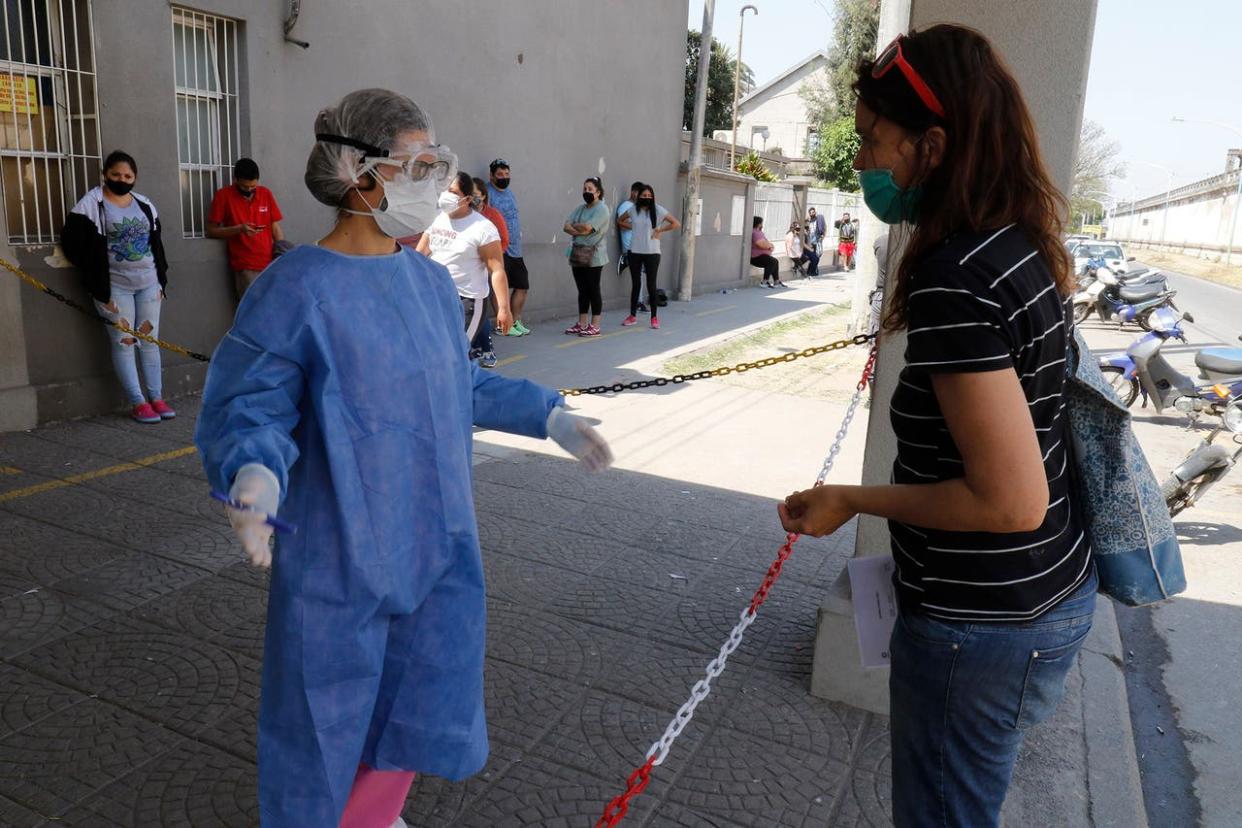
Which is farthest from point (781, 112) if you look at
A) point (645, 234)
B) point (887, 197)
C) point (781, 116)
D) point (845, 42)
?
point (887, 197)

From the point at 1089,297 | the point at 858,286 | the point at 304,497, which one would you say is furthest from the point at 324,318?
the point at 1089,297

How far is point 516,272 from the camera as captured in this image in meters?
11.4

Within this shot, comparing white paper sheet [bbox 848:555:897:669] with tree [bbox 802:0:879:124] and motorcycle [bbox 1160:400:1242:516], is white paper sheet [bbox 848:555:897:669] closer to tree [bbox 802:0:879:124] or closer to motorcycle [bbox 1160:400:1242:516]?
motorcycle [bbox 1160:400:1242:516]

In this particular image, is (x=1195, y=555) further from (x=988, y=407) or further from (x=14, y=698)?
(x=14, y=698)

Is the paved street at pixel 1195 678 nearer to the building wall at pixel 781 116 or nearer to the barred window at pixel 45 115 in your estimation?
the barred window at pixel 45 115

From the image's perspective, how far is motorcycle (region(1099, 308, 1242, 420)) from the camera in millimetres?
7531

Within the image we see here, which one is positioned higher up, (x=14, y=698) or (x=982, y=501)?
(x=982, y=501)

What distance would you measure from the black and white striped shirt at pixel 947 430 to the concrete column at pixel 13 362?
661 cm

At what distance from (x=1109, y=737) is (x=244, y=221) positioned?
707 cm

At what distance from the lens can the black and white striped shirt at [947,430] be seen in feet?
4.97

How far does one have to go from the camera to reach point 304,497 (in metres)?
2.09

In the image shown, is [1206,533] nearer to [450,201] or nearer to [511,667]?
[511,667]

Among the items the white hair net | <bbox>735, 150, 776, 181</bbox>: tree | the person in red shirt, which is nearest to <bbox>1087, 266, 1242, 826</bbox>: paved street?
the white hair net

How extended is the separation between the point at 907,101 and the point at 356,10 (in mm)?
8793
